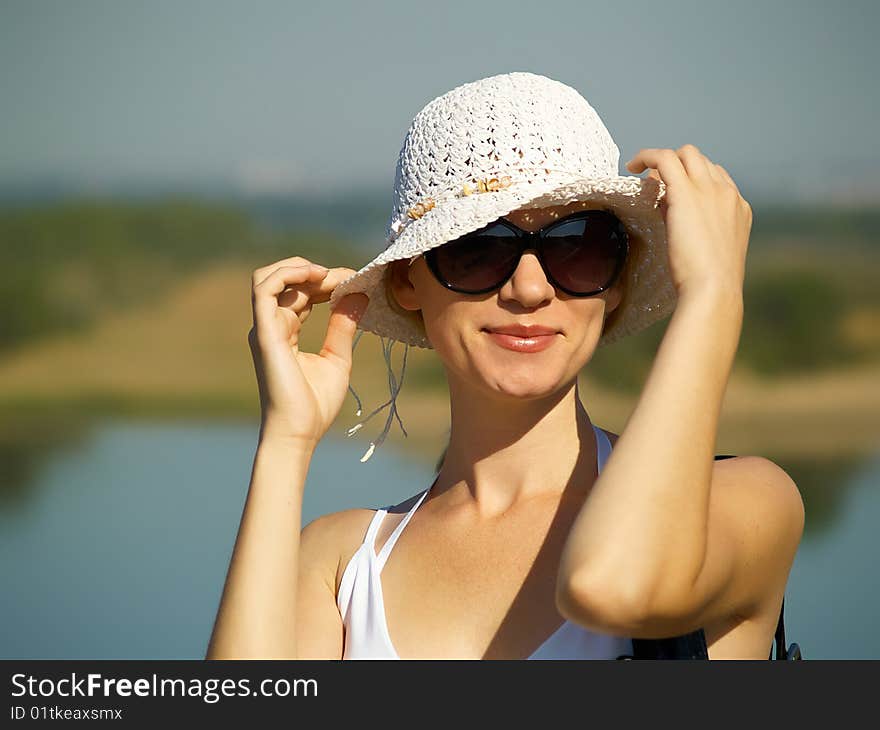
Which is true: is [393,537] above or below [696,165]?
below

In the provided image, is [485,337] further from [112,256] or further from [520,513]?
[112,256]

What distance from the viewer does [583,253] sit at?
76.9 inches

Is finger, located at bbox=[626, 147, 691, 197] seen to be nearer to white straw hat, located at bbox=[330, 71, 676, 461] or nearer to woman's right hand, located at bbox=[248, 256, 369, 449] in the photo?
white straw hat, located at bbox=[330, 71, 676, 461]

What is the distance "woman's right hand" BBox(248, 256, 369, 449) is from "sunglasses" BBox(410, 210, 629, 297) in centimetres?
34

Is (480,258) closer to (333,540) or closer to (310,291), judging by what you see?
(310,291)

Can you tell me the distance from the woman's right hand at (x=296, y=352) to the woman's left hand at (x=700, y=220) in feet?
2.36

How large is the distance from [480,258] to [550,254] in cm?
13

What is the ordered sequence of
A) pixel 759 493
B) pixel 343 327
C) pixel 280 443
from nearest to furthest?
pixel 759 493 → pixel 280 443 → pixel 343 327

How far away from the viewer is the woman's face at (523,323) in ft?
6.37

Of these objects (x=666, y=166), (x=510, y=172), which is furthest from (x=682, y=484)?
(x=510, y=172)

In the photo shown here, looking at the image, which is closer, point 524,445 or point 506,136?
point 506,136

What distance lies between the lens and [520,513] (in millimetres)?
2135

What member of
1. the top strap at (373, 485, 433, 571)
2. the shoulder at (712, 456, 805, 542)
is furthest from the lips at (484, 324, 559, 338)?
the top strap at (373, 485, 433, 571)

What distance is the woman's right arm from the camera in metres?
1.91
